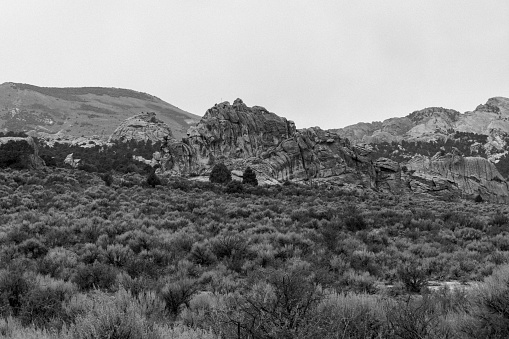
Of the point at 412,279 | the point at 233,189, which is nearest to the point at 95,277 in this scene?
the point at 412,279

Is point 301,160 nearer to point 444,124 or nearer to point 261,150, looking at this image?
point 261,150

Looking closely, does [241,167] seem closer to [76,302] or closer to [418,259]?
[418,259]

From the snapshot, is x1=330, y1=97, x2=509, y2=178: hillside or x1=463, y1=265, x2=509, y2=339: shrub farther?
x1=330, y1=97, x2=509, y2=178: hillside

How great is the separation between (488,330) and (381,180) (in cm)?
5811

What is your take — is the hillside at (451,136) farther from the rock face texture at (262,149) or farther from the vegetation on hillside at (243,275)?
the vegetation on hillside at (243,275)

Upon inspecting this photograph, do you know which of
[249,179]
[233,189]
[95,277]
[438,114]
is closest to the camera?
[95,277]

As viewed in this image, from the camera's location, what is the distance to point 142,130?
351 feet

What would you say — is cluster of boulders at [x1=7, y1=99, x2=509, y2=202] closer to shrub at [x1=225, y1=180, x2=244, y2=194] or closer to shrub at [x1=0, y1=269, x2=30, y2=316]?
shrub at [x1=225, y1=180, x2=244, y2=194]

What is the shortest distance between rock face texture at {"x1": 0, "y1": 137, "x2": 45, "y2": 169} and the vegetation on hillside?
16607 millimetres

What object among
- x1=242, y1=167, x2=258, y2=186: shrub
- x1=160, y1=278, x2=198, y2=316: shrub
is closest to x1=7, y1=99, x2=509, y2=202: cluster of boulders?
x1=242, y1=167, x2=258, y2=186: shrub

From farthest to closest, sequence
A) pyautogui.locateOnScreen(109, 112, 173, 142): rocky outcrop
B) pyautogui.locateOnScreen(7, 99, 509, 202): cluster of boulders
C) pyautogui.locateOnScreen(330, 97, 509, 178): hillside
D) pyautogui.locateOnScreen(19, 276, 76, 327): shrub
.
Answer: pyautogui.locateOnScreen(330, 97, 509, 178): hillside < pyautogui.locateOnScreen(109, 112, 173, 142): rocky outcrop < pyautogui.locateOnScreen(7, 99, 509, 202): cluster of boulders < pyautogui.locateOnScreen(19, 276, 76, 327): shrub

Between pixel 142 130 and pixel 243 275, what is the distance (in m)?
106

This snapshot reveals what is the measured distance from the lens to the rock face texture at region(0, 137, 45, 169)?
33.8 meters

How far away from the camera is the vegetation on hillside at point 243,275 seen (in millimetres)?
4035
